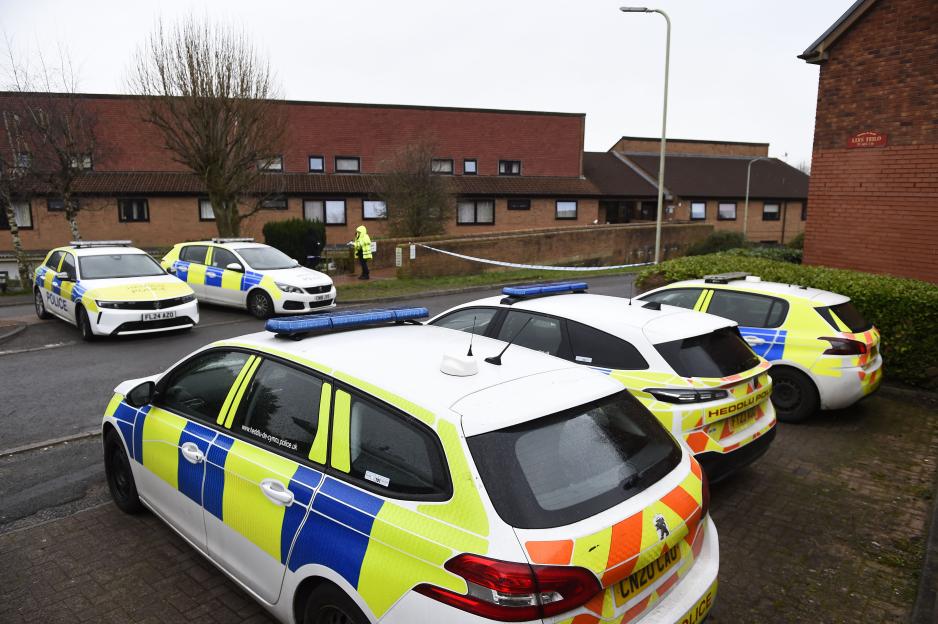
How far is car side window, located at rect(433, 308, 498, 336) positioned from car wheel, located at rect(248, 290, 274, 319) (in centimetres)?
760

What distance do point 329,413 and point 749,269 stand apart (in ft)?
29.9

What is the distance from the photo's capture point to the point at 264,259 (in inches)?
553

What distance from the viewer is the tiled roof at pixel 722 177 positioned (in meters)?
41.1

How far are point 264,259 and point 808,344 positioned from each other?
1081 cm

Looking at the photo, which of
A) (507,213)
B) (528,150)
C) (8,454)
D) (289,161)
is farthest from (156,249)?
(8,454)

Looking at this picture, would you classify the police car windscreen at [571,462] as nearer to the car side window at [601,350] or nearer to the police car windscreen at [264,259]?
→ the car side window at [601,350]

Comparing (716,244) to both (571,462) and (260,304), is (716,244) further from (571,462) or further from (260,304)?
(571,462)

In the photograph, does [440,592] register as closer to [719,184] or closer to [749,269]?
[749,269]

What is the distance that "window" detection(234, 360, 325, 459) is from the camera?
123 inches

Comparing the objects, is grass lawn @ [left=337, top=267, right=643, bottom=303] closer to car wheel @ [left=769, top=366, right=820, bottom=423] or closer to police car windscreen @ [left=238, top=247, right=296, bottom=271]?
police car windscreen @ [left=238, top=247, right=296, bottom=271]

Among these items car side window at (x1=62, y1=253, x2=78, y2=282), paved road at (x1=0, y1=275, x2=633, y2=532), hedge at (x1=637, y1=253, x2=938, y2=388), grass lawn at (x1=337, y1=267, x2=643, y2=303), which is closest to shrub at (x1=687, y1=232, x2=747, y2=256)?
grass lawn at (x1=337, y1=267, x2=643, y2=303)

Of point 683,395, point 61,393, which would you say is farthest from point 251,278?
point 683,395

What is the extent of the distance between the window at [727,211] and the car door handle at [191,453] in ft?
137

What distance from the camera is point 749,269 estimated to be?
34.5 feet
